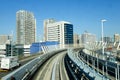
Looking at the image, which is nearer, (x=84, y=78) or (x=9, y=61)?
(x=84, y=78)

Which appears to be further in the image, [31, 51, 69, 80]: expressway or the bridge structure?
[31, 51, 69, 80]: expressway

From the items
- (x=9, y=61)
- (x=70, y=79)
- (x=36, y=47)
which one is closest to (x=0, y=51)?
(x=36, y=47)

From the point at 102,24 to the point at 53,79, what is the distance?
654 inches

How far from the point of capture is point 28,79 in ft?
119

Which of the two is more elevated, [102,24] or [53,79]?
[102,24]

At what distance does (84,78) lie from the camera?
36062mm

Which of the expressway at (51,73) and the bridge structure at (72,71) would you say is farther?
the expressway at (51,73)

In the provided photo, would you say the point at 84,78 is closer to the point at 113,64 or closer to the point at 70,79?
the point at 70,79

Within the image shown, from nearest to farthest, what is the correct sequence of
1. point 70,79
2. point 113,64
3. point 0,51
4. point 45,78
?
point 70,79 < point 45,78 < point 113,64 < point 0,51

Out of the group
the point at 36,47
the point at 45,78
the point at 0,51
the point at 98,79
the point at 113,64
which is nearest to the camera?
the point at 98,79

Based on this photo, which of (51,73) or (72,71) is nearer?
(51,73)

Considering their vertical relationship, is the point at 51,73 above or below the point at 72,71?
below

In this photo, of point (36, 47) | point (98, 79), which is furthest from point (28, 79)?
point (36, 47)

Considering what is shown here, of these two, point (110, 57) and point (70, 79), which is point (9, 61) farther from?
point (110, 57)
